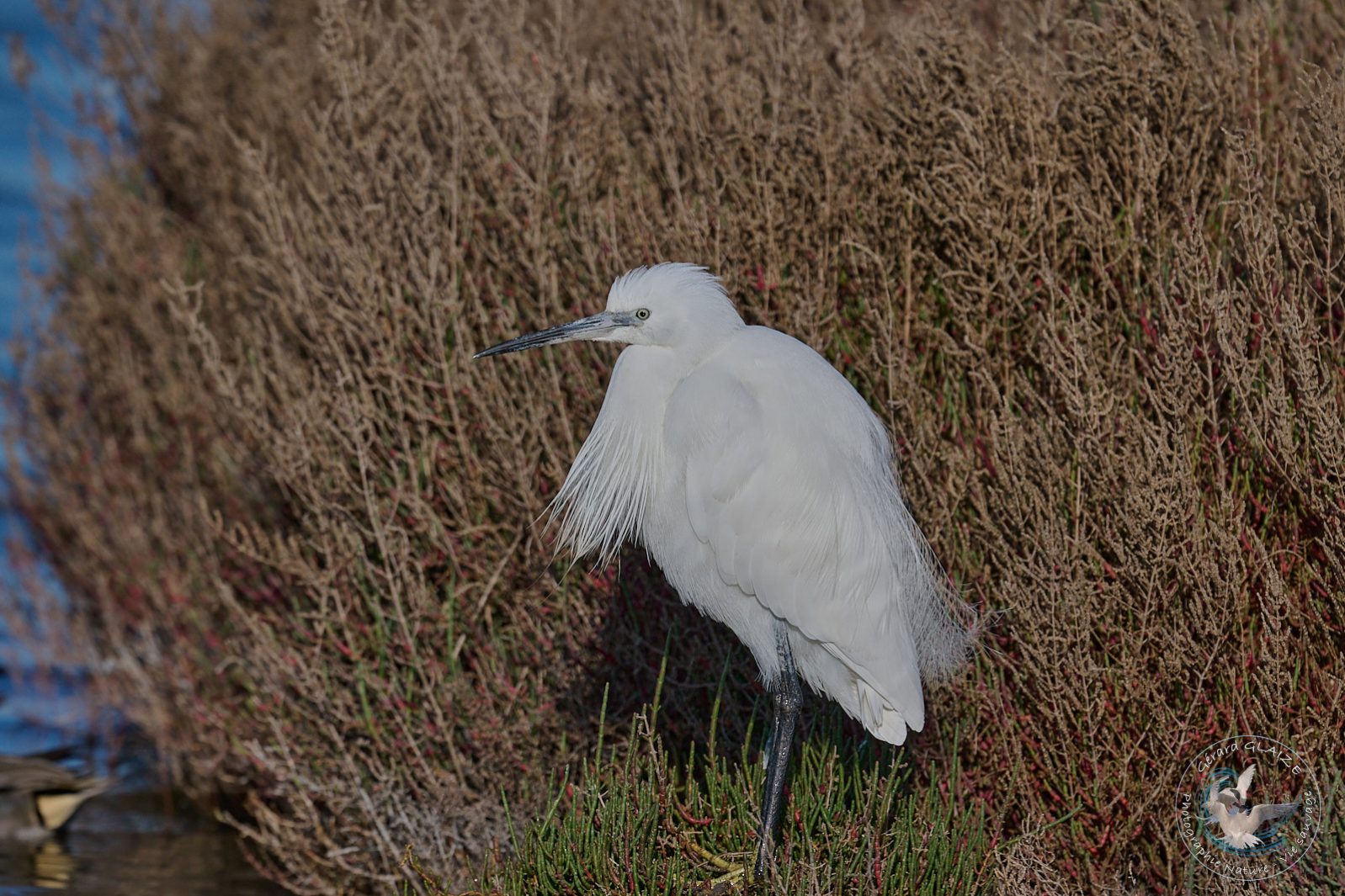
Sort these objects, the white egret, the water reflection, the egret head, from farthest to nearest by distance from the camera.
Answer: the water reflection, the egret head, the white egret

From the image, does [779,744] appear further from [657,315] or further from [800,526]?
[657,315]

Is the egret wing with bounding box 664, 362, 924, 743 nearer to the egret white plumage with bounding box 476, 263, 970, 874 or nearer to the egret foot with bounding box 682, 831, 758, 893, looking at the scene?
the egret white plumage with bounding box 476, 263, 970, 874

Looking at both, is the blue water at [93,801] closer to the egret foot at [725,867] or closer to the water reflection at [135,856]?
the water reflection at [135,856]

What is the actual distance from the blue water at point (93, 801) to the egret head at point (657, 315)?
2.41m

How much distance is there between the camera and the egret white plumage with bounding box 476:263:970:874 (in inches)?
114

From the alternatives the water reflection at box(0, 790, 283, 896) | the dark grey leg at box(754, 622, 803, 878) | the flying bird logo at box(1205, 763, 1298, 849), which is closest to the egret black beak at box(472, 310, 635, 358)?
the dark grey leg at box(754, 622, 803, 878)

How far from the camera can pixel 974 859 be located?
290 centimetres

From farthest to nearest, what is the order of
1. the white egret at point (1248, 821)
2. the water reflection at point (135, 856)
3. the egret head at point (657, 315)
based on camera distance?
the water reflection at point (135, 856)
the egret head at point (657, 315)
the white egret at point (1248, 821)

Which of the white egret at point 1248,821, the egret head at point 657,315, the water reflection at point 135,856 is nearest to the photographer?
the white egret at point 1248,821

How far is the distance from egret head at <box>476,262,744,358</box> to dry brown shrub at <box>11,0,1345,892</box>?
60 cm

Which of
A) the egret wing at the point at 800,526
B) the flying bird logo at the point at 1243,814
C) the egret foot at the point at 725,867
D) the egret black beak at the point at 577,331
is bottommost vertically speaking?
the egret foot at the point at 725,867

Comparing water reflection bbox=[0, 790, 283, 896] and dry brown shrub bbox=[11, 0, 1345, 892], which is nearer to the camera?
dry brown shrub bbox=[11, 0, 1345, 892]

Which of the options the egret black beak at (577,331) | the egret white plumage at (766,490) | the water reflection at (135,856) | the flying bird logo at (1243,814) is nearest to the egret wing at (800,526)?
the egret white plumage at (766,490)

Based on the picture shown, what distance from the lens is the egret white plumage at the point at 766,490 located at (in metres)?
2.90
